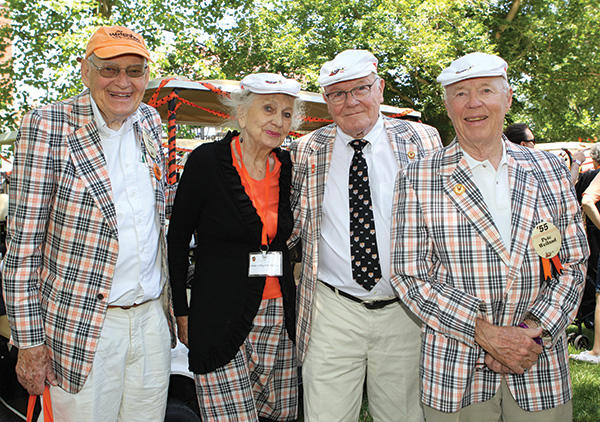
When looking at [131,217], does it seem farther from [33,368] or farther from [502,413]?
[502,413]

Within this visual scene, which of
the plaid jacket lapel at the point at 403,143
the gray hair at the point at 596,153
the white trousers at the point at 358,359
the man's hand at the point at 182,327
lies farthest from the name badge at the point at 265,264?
the gray hair at the point at 596,153

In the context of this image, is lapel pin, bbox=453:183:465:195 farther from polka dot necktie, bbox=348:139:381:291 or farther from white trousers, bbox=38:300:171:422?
white trousers, bbox=38:300:171:422

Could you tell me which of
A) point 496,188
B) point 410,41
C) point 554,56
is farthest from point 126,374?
point 554,56

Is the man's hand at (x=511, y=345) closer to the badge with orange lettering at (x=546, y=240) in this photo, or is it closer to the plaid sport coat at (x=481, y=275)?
the plaid sport coat at (x=481, y=275)

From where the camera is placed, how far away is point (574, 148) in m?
9.98

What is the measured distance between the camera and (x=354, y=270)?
2545mm

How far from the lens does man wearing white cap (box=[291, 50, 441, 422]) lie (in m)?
2.59

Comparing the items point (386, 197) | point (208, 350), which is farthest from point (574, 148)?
point (208, 350)

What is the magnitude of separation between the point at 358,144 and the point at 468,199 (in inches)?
29.8

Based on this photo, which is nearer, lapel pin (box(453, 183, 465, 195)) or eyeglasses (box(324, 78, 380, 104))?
lapel pin (box(453, 183, 465, 195))

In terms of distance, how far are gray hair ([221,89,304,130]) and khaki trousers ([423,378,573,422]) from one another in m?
1.64

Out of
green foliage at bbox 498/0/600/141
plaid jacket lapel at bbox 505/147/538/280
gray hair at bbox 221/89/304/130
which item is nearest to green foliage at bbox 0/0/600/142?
green foliage at bbox 498/0/600/141

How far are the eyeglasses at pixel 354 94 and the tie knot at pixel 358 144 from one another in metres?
0.22

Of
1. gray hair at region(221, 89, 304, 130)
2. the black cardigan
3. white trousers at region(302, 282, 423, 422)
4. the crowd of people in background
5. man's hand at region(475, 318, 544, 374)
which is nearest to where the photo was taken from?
man's hand at region(475, 318, 544, 374)
